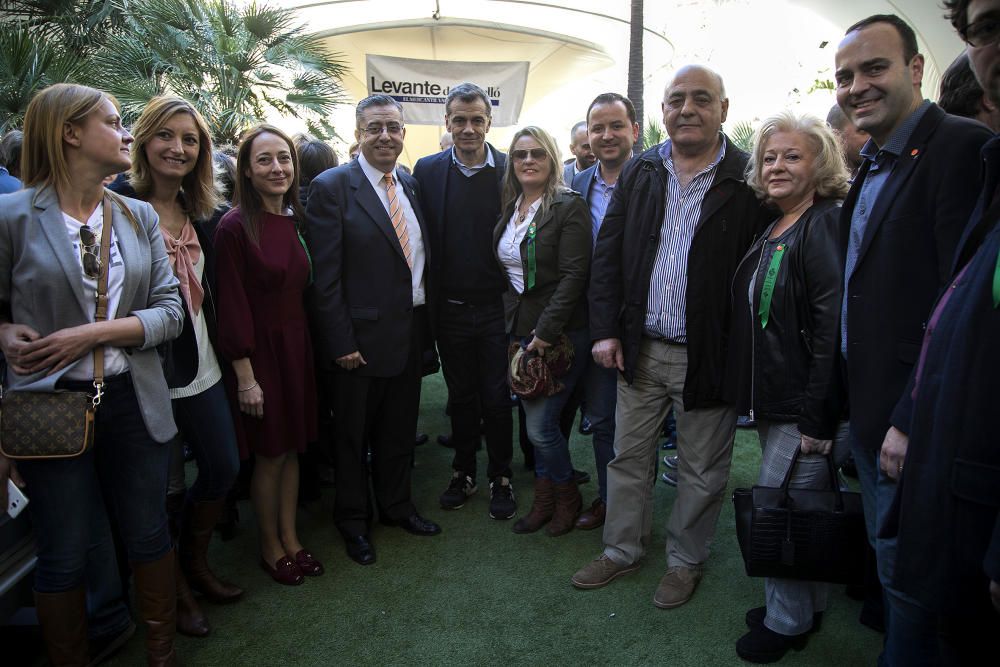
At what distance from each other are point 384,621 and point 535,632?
2.07 feet

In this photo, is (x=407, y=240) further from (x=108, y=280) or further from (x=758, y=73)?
(x=758, y=73)

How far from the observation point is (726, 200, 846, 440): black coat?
7.14 ft

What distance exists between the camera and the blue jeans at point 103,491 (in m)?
1.94

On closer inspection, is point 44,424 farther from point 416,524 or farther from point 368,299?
point 416,524

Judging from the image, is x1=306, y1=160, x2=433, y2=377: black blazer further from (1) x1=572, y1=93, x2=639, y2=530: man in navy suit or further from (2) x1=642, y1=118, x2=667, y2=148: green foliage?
(2) x1=642, y1=118, x2=667, y2=148: green foliage

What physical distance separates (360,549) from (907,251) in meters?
2.62

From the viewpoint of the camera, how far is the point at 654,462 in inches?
118

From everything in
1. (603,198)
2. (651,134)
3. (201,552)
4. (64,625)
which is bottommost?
(201,552)

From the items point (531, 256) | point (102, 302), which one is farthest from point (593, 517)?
point (102, 302)

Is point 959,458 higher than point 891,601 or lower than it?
higher

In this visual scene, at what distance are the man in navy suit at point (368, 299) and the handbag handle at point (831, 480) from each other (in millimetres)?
1776

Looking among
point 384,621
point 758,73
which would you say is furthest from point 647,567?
point 758,73

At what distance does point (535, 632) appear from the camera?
102 inches

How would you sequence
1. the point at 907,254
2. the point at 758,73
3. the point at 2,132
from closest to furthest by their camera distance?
1. the point at 907,254
2. the point at 2,132
3. the point at 758,73
